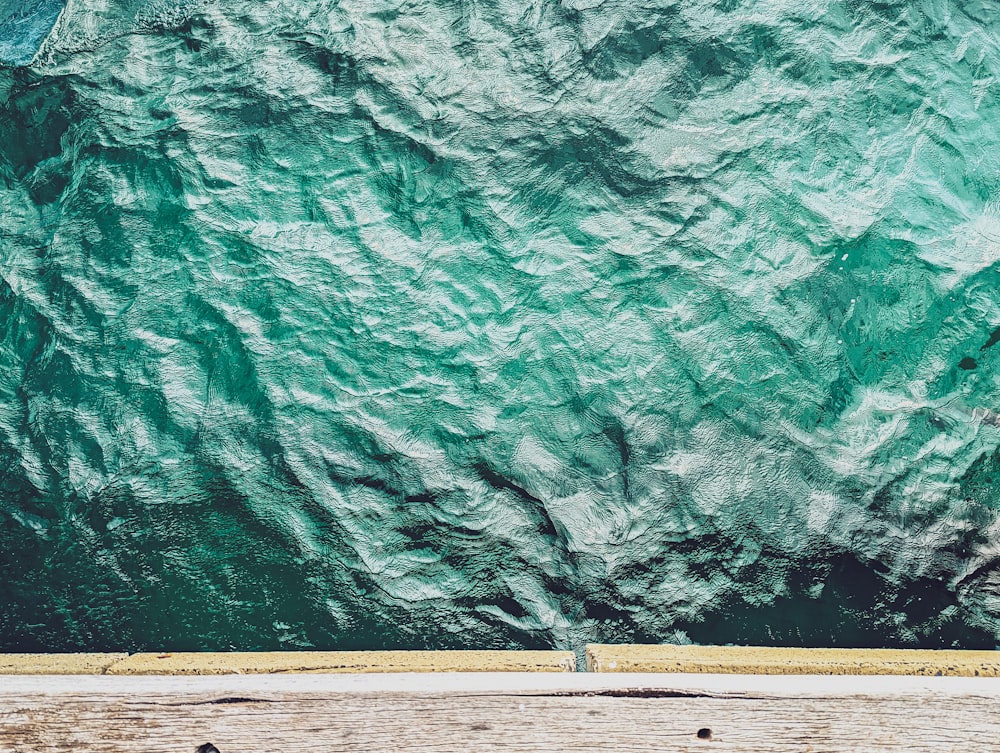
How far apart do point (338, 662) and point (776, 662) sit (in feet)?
2.75

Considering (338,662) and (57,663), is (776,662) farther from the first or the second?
(57,663)

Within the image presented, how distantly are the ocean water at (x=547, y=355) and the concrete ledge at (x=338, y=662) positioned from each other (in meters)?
0.16

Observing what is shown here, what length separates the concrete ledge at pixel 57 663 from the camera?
1398mm

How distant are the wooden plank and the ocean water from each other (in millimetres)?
363

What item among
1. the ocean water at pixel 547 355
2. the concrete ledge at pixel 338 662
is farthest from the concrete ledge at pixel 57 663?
the ocean water at pixel 547 355

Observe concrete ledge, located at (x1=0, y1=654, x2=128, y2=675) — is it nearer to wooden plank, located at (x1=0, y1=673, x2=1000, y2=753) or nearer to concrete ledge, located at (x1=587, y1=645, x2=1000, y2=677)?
wooden plank, located at (x1=0, y1=673, x2=1000, y2=753)

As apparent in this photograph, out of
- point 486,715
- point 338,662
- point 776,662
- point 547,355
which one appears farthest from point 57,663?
point 776,662

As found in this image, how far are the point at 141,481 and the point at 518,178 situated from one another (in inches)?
42.7

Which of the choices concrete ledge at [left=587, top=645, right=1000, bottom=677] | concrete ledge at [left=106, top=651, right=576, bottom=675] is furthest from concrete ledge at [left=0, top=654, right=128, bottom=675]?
concrete ledge at [left=587, top=645, right=1000, bottom=677]

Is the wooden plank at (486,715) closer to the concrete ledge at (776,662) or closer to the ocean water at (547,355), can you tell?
the concrete ledge at (776,662)

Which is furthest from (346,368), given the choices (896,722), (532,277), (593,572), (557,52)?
(896,722)

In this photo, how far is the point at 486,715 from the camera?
4.16 feet

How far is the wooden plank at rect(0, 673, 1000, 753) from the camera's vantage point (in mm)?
1241

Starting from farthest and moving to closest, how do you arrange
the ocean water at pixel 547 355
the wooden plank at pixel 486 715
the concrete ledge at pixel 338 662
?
the ocean water at pixel 547 355 → the concrete ledge at pixel 338 662 → the wooden plank at pixel 486 715
